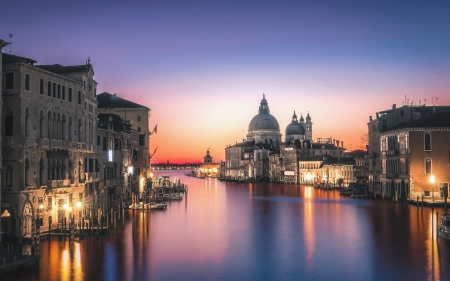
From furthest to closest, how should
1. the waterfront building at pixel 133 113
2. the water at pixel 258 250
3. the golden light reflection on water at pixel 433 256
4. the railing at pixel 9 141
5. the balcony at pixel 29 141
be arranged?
the waterfront building at pixel 133 113 < the balcony at pixel 29 141 < the railing at pixel 9 141 < the water at pixel 258 250 < the golden light reflection on water at pixel 433 256

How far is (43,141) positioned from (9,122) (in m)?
1.87

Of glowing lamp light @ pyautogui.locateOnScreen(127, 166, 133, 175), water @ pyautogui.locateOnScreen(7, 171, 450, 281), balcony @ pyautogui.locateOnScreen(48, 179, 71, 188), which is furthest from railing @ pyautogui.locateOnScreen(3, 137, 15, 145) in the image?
glowing lamp light @ pyautogui.locateOnScreen(127, 166, 133, 175)

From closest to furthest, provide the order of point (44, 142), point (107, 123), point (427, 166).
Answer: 1. point (44, 142)
2. point (107, 123)
3. point (427, 166)

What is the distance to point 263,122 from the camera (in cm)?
15350

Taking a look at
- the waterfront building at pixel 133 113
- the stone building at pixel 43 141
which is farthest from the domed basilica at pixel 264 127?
the stone building at pixel 43 141

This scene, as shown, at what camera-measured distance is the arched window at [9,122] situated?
77.8ft

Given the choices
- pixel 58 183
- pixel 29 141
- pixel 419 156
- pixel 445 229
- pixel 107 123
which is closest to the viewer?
pixel 29 141

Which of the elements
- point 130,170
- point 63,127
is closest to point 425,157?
point 130,170

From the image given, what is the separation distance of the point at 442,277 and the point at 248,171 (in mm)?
117558

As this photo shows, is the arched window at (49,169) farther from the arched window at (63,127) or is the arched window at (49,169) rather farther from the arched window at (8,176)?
the arched window at (8,176)

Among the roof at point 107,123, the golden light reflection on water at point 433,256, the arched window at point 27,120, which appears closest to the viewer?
the golden light reflection on water at point 433,256

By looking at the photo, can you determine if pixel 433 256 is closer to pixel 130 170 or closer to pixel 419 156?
pixel 419 156

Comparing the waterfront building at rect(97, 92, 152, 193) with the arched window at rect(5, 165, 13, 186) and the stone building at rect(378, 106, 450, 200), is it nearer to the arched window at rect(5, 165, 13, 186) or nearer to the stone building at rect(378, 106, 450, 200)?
the stone building at rect(378, 106, 450, 200)

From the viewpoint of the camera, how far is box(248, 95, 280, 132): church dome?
503ft
